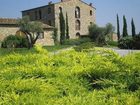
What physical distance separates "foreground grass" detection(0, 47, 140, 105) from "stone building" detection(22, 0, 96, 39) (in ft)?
214

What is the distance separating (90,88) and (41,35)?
56.5 meters

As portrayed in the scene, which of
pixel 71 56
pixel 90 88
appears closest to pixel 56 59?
pixel 71 56

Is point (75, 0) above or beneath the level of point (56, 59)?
above

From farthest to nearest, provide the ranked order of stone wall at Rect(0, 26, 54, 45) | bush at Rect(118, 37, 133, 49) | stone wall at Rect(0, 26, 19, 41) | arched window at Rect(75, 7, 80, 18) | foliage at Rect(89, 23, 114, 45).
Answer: arched window at Rect(75, 7, 80, 18)
foliage at Rect(89, 23, 114, 45)
stone wall at Rect(0, 26, 54, 45)
stone wall at Rect(0, 26, 19, 41)
bush at Rect(118, 37, 133, 49)

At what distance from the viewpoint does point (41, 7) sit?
Result: 76438 millimetres

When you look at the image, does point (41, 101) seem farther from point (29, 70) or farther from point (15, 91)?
point (29, 70)

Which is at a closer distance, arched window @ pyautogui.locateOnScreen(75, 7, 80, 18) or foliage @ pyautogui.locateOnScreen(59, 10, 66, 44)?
foliage @ pyautogui.locateOnScreen(59, 10, 66, 44)

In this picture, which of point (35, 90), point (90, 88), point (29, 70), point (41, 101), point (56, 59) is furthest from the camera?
point (56, 59)

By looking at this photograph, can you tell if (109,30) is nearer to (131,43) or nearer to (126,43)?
(126,43)

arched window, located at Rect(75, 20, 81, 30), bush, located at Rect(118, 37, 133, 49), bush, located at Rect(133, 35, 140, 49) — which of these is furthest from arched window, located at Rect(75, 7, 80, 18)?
bush, located at Rect(133, 35, 140, 49)

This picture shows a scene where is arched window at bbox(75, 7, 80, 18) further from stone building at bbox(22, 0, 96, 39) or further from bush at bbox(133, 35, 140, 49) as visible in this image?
bush at bbox(133, 35, 140, 49)

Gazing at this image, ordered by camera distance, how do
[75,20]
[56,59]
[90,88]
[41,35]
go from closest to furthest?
[90,88] < [56,59] < [41,35] < [75,20]

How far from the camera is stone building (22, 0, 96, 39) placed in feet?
237

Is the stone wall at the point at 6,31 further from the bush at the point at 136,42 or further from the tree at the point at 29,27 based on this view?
the bush at the point at 136,42
